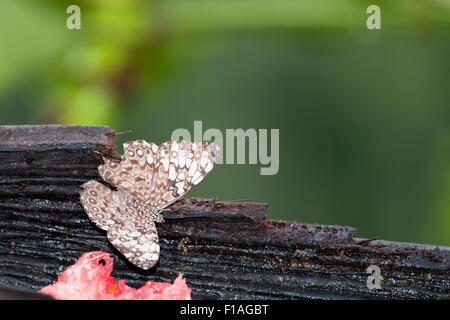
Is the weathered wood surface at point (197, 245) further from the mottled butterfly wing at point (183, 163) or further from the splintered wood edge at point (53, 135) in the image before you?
the mottled butterfly wing at point (183, 163)

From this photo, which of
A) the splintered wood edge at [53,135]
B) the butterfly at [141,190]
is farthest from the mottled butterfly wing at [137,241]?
the splintered wood edge at [53,135]

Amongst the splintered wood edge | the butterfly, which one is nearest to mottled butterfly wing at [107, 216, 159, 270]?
the butterfly

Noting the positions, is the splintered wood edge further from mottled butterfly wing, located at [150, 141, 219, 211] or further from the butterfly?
mottled butterfly wing, located at [150, 141, 219, 211]

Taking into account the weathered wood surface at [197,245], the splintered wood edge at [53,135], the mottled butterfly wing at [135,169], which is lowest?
the weathered wood surface at [197,245]

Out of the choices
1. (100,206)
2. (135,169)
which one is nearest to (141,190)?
(135,169)

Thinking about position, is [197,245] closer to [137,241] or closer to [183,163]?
[137,241]

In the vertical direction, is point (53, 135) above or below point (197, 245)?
above
